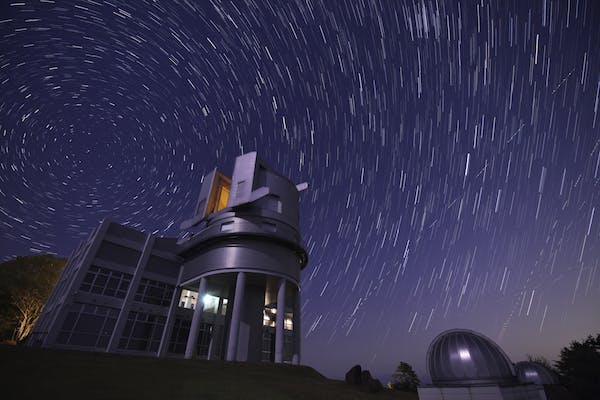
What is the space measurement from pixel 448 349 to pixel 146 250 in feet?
94.2

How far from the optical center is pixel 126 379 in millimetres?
9664

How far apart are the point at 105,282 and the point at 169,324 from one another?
7.32 metres

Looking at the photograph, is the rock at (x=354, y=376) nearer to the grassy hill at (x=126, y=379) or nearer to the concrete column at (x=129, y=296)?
the grassy hill at (x=126, y=379)

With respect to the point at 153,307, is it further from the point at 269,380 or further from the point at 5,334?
the point at 5,334

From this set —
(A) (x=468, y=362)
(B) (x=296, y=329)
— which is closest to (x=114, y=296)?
(B) (x=296, y=329)

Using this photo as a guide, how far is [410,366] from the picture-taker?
54.0 m

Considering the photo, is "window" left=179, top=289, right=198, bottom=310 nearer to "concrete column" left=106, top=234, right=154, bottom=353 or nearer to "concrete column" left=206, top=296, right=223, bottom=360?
"concrete column" left=206, top=296, right=223, bottom=360

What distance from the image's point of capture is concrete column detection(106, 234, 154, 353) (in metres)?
24.8

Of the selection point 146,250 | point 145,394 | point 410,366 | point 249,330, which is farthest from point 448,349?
point 410,366

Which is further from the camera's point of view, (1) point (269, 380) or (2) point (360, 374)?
(2) point (360, 374)

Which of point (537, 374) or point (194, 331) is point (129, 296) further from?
point (537, 374)

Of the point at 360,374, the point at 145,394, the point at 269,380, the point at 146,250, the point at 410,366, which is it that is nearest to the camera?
the point at 145,394

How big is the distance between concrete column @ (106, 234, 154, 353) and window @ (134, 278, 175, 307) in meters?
0.65

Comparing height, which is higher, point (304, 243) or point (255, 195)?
point (255, 195)
